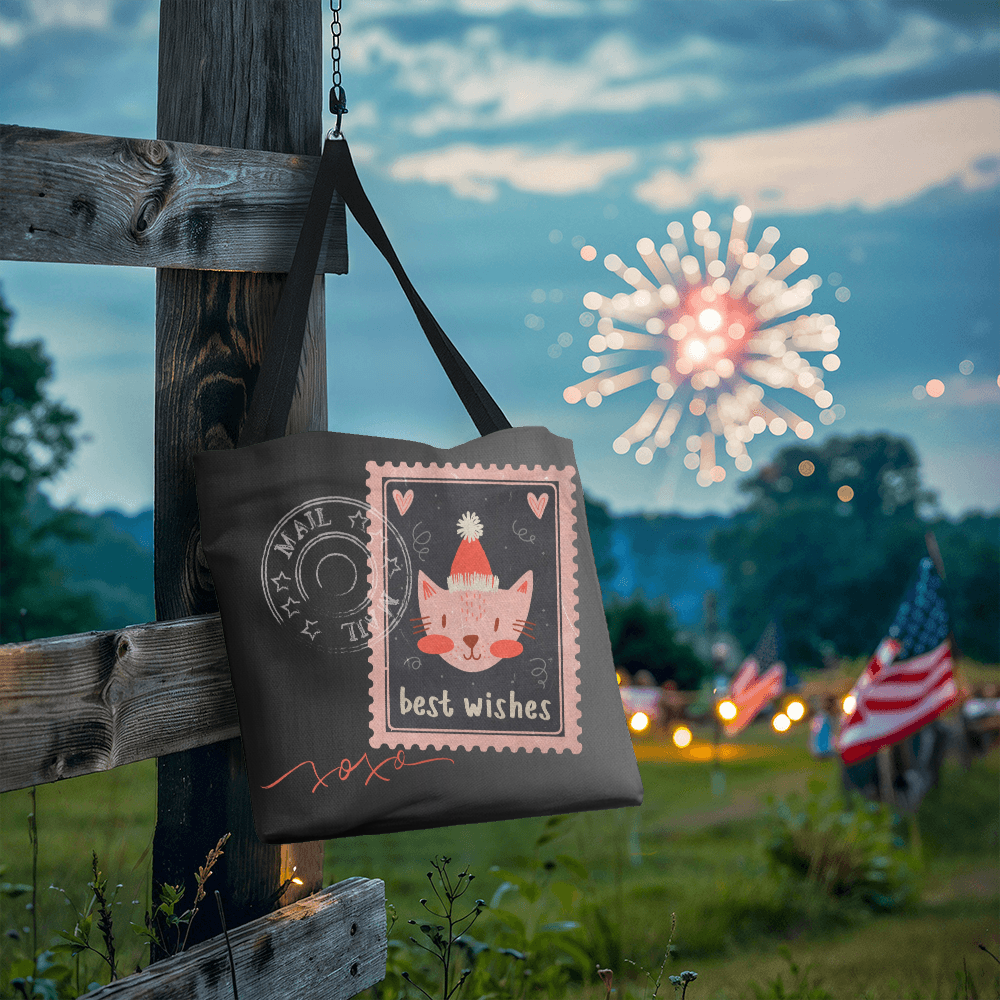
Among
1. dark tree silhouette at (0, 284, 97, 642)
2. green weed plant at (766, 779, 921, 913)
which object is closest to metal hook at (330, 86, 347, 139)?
green weed plant at (766, 779, 921, 913)

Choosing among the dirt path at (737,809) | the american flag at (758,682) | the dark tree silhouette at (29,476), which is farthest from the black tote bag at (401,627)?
the dark tree silhouette at (29,476)

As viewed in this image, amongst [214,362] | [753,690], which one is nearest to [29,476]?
[753,690]

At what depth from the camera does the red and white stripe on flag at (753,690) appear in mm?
7633

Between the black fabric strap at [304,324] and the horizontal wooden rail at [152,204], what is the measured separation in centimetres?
7

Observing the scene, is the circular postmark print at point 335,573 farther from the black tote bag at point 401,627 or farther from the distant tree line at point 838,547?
the distant tree line at point 838,547

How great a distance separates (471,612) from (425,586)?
9 cm

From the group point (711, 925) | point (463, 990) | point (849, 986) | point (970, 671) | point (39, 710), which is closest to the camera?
point (39, 710)

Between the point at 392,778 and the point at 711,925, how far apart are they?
337 cm

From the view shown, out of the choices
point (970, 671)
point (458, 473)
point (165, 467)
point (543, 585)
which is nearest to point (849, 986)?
point (543, 585)

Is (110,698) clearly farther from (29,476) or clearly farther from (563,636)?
(29,476)

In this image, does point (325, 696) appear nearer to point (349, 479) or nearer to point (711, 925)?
point (349, 479)

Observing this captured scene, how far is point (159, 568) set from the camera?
60.3 inches

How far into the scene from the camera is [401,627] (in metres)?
1.46

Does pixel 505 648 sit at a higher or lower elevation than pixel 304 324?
lower
